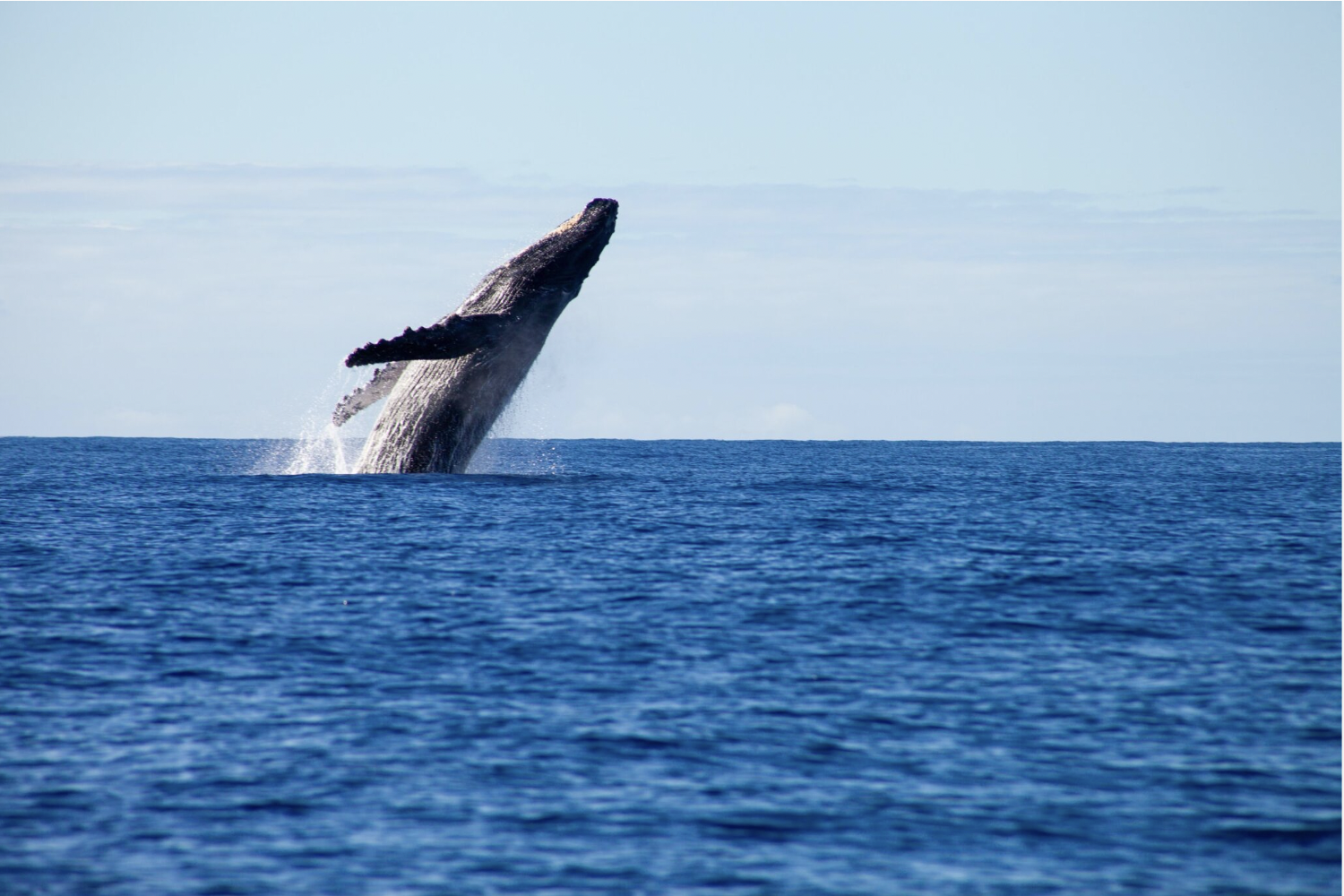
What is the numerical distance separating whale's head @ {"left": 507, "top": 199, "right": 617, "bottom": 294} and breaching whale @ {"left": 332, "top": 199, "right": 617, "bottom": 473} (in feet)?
0.06

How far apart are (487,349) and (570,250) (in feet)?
8.97

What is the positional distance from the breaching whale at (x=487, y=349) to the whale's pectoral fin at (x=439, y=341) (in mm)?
25

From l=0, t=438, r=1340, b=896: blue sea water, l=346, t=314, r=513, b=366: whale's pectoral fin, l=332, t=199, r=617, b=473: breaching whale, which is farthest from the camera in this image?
l=332, t=199, r=617, b=473: breaching whale

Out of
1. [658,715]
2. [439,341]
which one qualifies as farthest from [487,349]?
[658,715]

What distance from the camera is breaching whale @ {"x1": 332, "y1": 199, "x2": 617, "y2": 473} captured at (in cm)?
3033

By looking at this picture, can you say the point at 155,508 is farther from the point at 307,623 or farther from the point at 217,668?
the point at 217,668

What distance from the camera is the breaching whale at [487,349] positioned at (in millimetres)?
30328

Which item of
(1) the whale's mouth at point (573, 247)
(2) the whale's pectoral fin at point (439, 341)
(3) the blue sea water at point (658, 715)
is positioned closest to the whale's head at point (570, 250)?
(1) the whale's mouth at point (573, 247)

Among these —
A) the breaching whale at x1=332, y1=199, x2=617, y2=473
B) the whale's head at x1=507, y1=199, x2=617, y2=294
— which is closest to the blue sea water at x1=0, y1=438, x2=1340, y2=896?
the breaching whale at x1=332, y1=199, x2=617, y2=473

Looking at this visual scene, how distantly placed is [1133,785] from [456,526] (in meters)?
18.2

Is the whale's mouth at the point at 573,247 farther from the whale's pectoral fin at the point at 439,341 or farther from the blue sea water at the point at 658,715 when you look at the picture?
the blue sea water at the point at 658,715

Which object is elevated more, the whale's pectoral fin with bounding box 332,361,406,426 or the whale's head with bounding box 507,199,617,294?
the whale's head with bounding box 507,199,617,294

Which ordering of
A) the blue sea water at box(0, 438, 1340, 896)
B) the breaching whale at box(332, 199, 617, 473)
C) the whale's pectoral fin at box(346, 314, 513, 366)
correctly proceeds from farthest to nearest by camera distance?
the breaching whale at box(332, 199, 617, 473) < the whale's pectoral fin at box(346, 314, 513, 366) < the blue sea water at box(0, 438, 1340, 896)

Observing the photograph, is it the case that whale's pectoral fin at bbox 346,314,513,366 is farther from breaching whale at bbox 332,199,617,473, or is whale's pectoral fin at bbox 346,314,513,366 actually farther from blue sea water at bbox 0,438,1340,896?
blue sea water at bbox 0,438,1340,896
